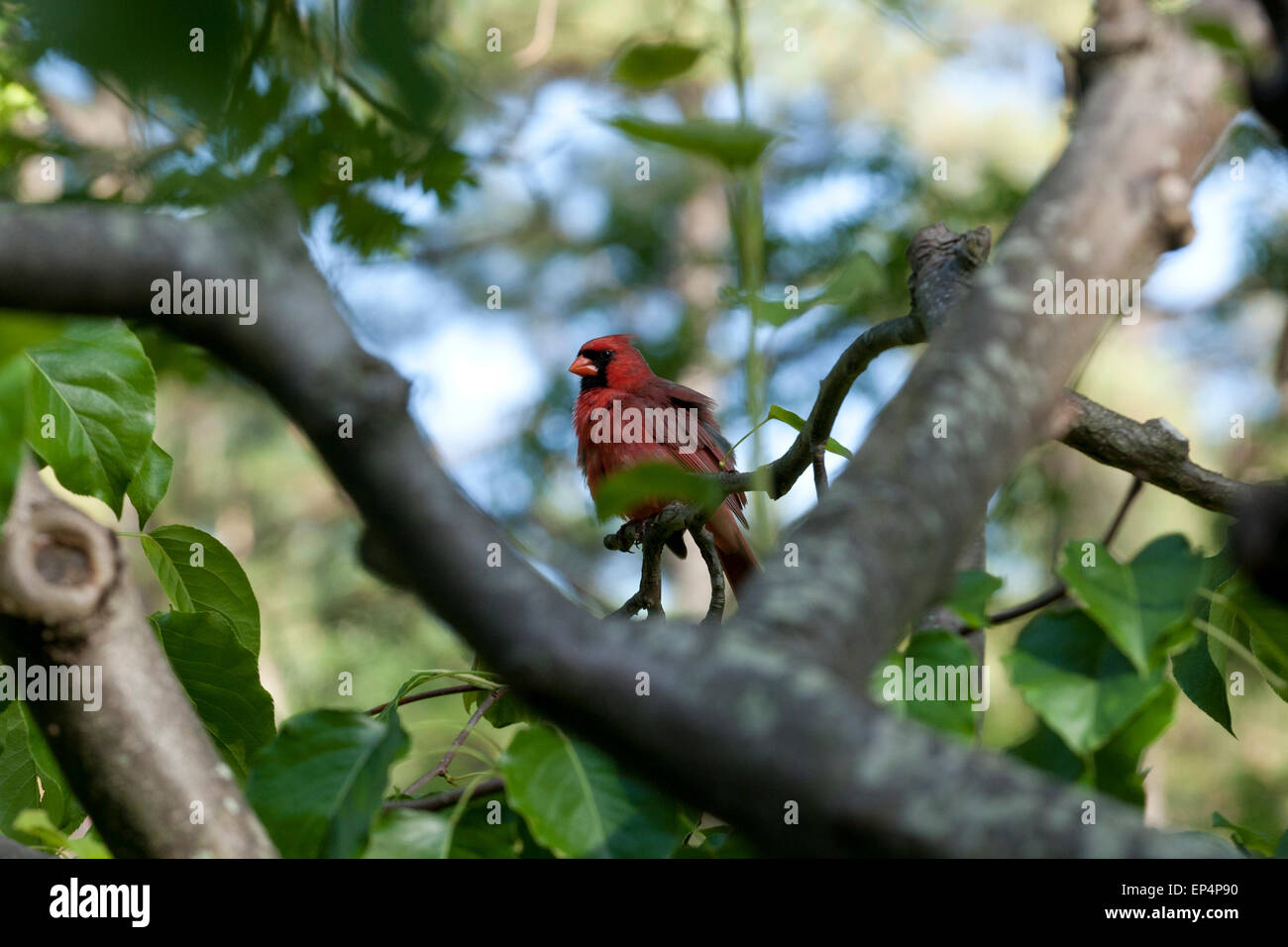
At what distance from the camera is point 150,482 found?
1.80 m

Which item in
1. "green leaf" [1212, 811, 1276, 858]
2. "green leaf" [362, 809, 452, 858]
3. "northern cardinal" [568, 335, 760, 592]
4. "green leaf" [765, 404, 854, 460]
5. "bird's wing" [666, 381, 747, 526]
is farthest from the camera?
"bird's wing" [666, 381, 747, 526]

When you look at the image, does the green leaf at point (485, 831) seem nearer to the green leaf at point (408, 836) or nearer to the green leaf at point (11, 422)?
the green leaf at point (408, 836)

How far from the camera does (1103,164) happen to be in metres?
0.90

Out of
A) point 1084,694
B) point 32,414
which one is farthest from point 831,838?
point 32,414

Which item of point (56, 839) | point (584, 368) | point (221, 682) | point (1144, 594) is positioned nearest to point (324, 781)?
point (56, 839)

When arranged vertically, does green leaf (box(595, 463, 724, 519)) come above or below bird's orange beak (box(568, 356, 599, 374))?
below

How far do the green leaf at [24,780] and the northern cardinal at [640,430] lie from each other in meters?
2.48

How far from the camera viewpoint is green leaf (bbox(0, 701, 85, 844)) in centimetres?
169

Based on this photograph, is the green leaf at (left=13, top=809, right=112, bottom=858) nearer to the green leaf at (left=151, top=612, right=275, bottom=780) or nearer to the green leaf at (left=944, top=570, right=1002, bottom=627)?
the green leaf at (left=151, top=612, right=275, bottom=780)

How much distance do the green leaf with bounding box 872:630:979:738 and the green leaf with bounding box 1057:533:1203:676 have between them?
155mm

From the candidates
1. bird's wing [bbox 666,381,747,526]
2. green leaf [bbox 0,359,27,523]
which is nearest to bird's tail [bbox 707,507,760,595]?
bird's wing [bbox 666,381,747,526]

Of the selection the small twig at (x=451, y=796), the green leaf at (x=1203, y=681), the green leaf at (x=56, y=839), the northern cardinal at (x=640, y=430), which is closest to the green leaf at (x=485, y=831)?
the small twig at (x=451, y=796)

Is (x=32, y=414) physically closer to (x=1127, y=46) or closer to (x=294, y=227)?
(x=294, y=227)

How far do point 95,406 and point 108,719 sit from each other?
70 cm
